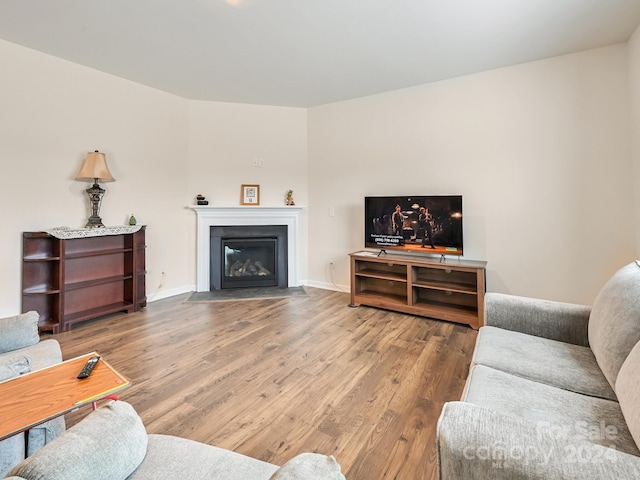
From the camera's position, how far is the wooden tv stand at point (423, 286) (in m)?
3.07

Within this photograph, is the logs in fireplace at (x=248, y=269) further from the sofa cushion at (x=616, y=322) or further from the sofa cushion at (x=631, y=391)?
the sofa cushion at (x=631, y=391)

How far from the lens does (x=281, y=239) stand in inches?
179

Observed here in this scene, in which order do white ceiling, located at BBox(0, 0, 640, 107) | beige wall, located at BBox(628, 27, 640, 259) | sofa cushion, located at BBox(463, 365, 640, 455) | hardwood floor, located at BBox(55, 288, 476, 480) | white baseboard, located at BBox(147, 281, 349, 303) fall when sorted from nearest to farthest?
1. sofa cushion, located at BBox(463, 365, 640, 455)
2. hardwood floor, located at BBox(55, 288, 476, 480)
3. white ceiling, located at BBox(0, 0, 640, 107)
4. beige wall, located at BBox(628, 27, 640, 259)
5. white baseboard, located at BBox(147, 281, 349, 303)

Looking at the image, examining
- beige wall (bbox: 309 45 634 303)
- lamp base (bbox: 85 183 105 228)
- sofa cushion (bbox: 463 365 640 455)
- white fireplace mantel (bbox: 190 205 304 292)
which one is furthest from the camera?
white fireplace mantel (bbox: 190 205 304 292)

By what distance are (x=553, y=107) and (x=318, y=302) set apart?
322 centimetres

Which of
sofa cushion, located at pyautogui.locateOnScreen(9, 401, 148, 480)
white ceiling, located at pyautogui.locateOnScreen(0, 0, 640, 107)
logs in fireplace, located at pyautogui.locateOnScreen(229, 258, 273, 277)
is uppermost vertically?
white ceiling, located at pyautogui.locateOnScreen(0, 0, 640, 107)

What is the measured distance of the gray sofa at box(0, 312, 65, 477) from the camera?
1.10m

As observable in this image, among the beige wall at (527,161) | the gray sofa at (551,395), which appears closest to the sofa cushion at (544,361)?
the gray sofa at (551,395)

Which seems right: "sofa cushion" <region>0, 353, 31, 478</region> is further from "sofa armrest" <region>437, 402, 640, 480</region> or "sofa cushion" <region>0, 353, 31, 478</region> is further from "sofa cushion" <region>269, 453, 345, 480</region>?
"sofa armrest" <region>437, 402, 640, 480</region>

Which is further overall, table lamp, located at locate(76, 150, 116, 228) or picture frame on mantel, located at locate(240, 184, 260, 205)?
picture frame on mantel, located at locate(240, 184, 260, 205)

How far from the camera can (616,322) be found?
1.30 meters

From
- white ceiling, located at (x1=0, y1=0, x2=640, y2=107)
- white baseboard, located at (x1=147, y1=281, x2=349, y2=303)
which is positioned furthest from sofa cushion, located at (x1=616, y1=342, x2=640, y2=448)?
white baseboard, located at (x1=147, y1=281, x2=349, y2=303)

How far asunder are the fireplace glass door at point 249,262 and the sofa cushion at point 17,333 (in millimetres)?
2661

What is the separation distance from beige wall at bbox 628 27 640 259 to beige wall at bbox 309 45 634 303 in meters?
0.08
